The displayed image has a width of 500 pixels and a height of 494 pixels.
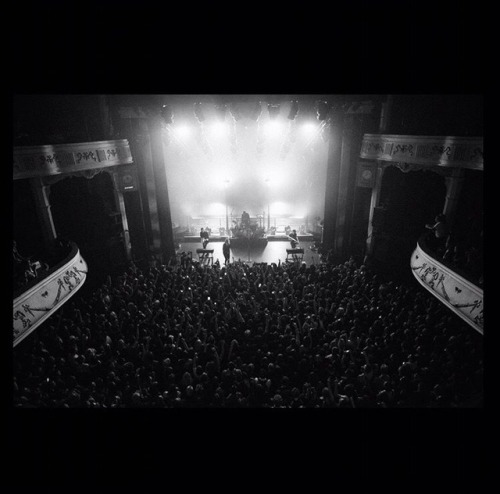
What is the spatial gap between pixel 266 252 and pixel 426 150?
9.76 m

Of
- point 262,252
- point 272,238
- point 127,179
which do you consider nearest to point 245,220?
point 272,238

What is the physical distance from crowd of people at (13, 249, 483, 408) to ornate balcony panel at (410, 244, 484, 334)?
1.54ft

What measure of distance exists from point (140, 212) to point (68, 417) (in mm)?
12013

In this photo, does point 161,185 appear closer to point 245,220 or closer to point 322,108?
point 245,220

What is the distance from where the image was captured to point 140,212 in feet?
50.2

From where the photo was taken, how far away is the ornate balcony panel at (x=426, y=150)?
9.01 m

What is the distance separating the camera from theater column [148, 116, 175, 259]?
48.3ft

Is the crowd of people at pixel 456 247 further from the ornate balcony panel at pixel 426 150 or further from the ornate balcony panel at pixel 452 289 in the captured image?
the ornate balcony panel at pixel 426 150

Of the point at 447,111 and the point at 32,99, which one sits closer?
the point at 447,111

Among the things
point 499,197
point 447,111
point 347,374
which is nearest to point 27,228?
point 347,374

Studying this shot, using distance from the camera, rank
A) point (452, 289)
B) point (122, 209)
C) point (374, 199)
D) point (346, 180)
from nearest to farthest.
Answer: point (452, 289)
point (374, 199)
point (122, 209)
point (346, 180)

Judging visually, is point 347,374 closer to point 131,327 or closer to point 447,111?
point 131,327

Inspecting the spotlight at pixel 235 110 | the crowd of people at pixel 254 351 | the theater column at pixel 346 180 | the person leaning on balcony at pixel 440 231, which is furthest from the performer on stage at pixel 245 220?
the person leaning on balcony at pixel 440 231

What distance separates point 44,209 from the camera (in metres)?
10.9
